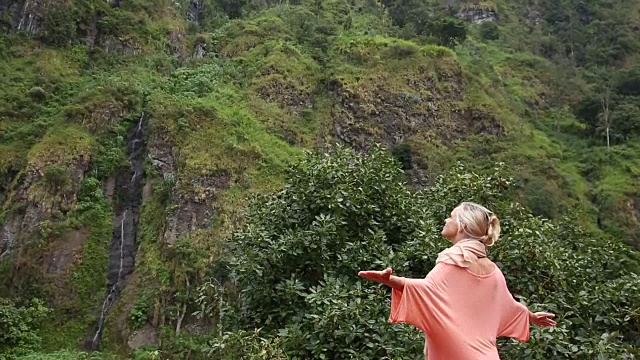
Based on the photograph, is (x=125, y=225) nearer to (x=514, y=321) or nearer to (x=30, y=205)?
(x=30, y=205)

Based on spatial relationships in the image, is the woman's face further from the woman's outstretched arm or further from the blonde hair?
the woman's outstretched arm

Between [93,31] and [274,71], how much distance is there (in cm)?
976

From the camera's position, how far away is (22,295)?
1833 cm

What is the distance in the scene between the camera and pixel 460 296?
2777 millimetres

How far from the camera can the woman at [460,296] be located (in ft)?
8.93

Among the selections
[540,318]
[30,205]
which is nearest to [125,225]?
[30,205]

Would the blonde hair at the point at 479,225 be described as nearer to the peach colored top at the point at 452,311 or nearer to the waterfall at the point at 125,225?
the peach colored top at the point at 452,311

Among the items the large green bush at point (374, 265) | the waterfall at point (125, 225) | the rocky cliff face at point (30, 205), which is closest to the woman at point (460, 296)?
the large green bush at point (374, 265)

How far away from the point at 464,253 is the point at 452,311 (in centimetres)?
30

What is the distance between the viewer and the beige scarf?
111 inches

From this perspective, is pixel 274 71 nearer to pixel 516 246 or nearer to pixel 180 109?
pixel 180 109

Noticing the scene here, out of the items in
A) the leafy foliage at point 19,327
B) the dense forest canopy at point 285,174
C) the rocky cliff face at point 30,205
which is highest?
the dense forest canopy at point 285,174

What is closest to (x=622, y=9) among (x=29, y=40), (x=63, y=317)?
(x=29, y=40)

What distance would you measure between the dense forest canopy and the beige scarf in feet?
8.03
